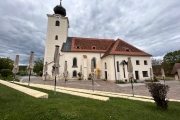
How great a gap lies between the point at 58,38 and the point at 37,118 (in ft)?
84.1

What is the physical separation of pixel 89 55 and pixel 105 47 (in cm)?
566

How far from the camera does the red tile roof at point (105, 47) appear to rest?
21498mm

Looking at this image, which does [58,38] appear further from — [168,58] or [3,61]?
[168,58]

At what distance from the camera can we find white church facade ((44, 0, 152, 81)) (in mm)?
20156

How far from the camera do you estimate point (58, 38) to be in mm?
26062

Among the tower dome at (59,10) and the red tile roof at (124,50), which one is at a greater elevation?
the tower dome at (59,10)

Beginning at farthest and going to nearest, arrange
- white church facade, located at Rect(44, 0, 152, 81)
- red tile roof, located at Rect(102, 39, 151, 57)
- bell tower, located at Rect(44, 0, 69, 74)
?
1. bell tower, located at Rect(44, 0, 69, 74)
2. red tile roof, located at Rect(102, 39, 151, 57)
3. white church facade, located at Rect(44, 0, 152, 81)

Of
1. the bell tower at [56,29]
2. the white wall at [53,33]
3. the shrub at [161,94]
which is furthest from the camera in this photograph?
the bell tower at [56,29]

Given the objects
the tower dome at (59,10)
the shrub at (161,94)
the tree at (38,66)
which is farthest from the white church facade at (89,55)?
the tree at (38,66)

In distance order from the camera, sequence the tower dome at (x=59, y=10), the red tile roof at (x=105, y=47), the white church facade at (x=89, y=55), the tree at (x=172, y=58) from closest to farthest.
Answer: the white church facade at (x=89, y=55), the red tile roof at (x=105, y=47), the tower dome at (x=59, y=10), the tree at (x=172, y=58)

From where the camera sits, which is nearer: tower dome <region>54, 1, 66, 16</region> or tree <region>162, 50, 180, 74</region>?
tower dome <region>54, 1, 66, 16</region>

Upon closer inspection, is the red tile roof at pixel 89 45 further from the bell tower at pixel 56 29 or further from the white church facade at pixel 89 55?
the bell tower at pixel 56 29

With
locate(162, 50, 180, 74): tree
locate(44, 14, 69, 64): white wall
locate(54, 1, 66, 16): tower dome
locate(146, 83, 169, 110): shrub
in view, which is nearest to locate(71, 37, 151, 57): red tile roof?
locate(44, 14, 69, 64): white wall

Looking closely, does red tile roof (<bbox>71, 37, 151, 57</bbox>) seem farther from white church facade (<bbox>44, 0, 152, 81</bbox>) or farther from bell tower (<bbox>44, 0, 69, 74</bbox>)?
bell tower (<bbox>44, 0, 69, 74</bbox>)
